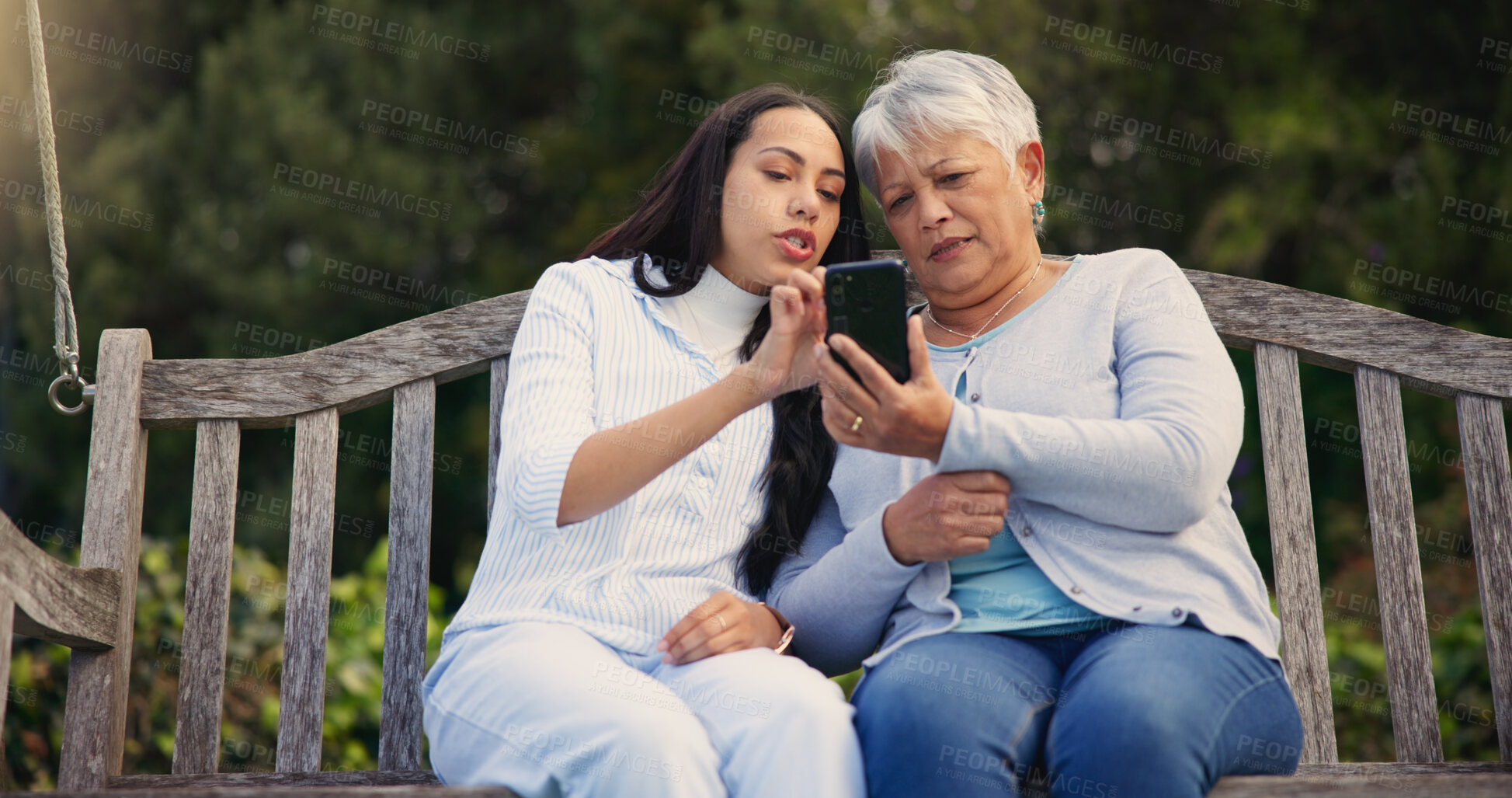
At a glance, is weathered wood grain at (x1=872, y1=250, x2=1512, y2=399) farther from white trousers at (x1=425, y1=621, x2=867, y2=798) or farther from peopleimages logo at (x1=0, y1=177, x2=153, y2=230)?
peopleimages logo at (x1=0, y1=177, x2=153, y2=230)

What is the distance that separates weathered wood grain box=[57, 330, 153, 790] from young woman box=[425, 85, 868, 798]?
69 centimetres

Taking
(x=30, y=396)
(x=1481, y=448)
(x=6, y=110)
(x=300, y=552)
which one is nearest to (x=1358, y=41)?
(x=1481, y=448)

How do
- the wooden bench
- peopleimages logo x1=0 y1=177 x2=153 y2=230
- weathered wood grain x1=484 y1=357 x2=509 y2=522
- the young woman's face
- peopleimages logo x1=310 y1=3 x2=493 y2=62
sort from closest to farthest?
the wooden bench
the young woman's face
weathered wood grain x1=484 y1=357 x2=509 y2=522
peopleimages logo x1=0 y1=177 x2=153 y2=230
peopleimages logo x1=310 y1=3 x2=493 y2=62

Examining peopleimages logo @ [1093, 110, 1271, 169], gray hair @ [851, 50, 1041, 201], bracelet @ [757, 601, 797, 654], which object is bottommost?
bracelet @ [757, 601, 797, 654]

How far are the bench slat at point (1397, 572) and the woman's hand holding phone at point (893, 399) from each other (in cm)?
106

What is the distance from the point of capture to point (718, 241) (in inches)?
99.7

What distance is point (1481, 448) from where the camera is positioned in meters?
2.43

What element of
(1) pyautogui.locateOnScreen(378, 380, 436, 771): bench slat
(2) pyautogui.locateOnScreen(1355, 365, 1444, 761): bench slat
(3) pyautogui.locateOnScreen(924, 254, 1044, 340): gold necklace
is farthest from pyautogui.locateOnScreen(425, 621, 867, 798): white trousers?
(2) pyautogui.locateOnScreen(1355, 365, 1444, 761): bench slat

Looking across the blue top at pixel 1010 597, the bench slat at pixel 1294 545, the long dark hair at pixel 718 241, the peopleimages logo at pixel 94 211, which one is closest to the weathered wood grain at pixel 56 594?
the long dark hair at pixel 718 241

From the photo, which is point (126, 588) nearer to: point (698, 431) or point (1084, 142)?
point (698, 431)

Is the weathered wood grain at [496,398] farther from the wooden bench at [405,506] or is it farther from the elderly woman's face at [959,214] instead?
the elderly woman's face at [959,214]

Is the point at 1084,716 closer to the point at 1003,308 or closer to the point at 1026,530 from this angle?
the point at 1026,530

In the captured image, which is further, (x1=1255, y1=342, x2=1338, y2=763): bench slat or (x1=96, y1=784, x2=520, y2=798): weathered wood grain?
(x1=1255, y1=342, x2=1338, y2=763): bench slat

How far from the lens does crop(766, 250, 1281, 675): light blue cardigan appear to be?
6.26 feet
